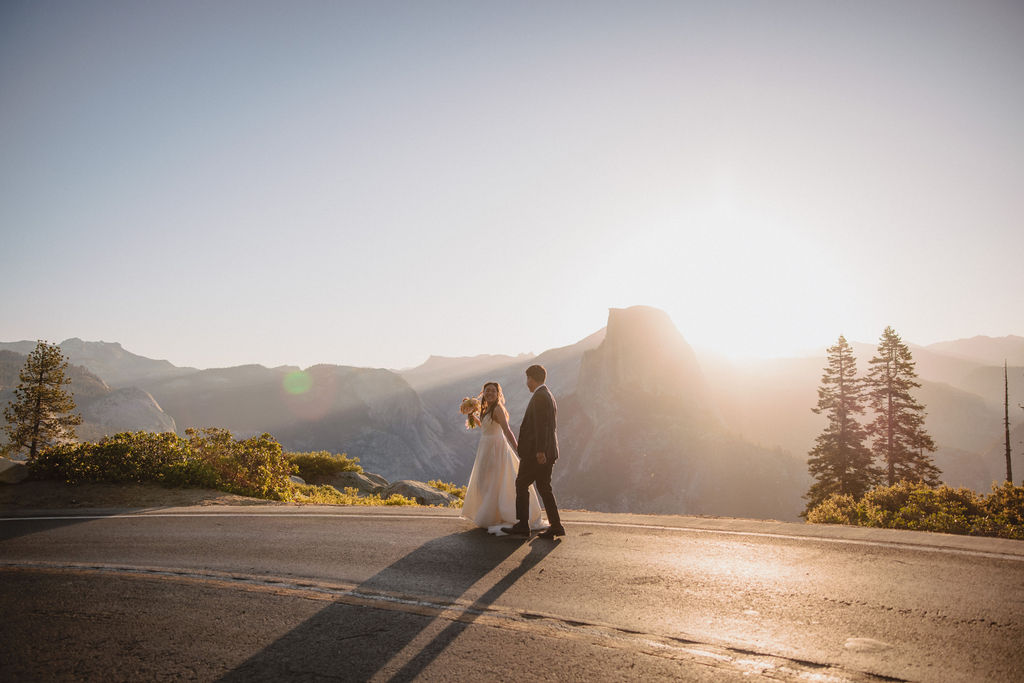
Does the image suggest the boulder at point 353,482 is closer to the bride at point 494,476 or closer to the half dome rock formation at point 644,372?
the bride at point 494,476

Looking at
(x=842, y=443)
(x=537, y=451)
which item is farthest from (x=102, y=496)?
(x=842, y=443)

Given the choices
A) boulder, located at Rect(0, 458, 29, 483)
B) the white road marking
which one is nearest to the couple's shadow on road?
the white road marking

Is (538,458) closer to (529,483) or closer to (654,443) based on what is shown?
(529,483)

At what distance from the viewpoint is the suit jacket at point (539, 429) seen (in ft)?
26.9

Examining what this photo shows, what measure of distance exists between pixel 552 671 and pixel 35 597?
5.86 m

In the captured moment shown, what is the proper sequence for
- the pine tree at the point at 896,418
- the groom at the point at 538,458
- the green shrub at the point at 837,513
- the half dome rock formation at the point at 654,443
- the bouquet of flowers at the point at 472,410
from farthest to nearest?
the half dome rock formation at the point at 654,443 < the pine tree at the point at 896,418 < the green shrub at the point at 837,513 < the bouquet of flowers at the point at 472,410 < the groom at the point at 538,458

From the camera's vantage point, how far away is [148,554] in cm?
777

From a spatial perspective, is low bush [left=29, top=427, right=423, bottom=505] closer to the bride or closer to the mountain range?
the bride

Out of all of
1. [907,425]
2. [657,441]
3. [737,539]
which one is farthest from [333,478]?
[657,441]

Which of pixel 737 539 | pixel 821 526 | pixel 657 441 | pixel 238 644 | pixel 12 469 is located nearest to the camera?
pixel 238 644

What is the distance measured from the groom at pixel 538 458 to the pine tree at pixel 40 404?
41.4 meters

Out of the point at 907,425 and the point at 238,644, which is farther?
the point at 907,425

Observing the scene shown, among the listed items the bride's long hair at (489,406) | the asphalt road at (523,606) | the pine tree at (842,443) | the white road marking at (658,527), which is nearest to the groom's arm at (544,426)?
the bride's long hair at (489,406)

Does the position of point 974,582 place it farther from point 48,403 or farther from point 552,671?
point 48,403
